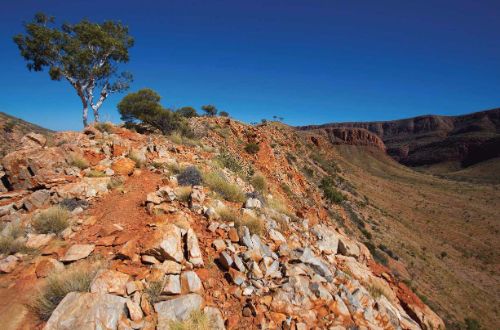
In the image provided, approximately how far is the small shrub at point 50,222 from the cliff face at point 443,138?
124429 millimetres

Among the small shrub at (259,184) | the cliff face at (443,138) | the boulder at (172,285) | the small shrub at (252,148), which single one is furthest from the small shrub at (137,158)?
the cliff face at (443,138)

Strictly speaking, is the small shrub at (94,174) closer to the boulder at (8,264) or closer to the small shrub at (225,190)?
the small shrub at (225,190)

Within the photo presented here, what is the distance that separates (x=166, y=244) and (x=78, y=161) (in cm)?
463

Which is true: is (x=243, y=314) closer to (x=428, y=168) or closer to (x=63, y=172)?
(x=63, y=172)

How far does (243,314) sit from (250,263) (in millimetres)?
985

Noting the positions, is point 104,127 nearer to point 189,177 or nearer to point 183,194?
point 189,177

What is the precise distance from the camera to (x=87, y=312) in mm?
3520

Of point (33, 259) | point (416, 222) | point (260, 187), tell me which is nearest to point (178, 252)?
point (33, 259)

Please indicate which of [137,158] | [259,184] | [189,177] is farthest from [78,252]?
[259,184]

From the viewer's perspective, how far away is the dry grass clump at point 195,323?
362 centimetres

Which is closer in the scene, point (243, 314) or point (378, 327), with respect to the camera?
point (243, 314)

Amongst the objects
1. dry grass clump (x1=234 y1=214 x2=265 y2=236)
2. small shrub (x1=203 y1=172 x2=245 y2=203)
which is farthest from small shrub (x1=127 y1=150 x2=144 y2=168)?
dry grass clump (x1=234 y1=214 x2=265 y2=236)

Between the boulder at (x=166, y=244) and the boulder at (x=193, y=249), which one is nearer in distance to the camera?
the boulder at (x=166, y=244)

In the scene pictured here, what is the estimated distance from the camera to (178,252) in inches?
183
